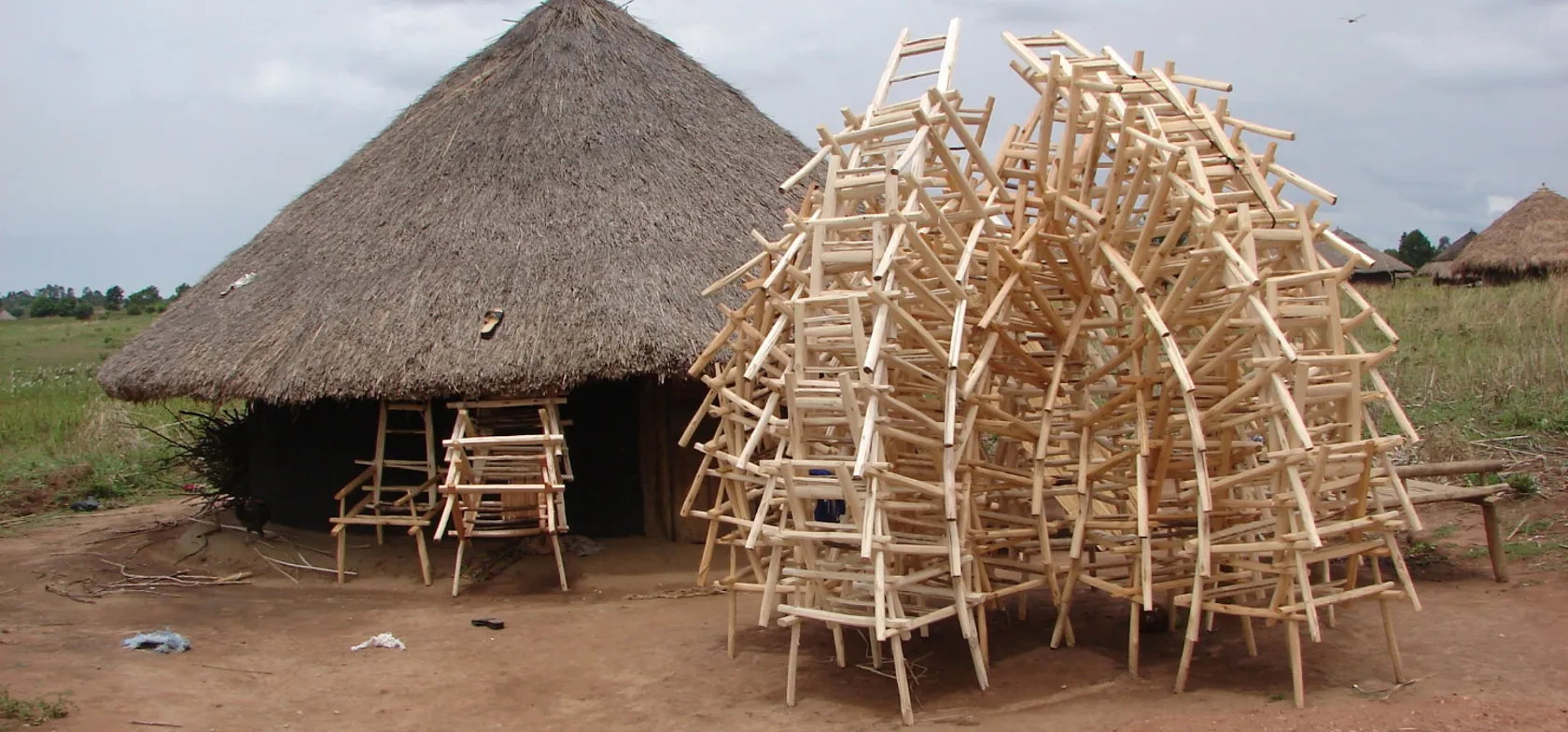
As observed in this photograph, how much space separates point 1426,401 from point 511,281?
28.1ft

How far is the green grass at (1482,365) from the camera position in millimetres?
10938

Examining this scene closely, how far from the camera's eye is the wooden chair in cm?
945

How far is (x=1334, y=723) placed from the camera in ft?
16.2

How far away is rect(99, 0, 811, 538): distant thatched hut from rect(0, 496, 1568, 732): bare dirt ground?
1.28 meters

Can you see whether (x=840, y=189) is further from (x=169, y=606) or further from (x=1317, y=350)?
(x=169, y=606)

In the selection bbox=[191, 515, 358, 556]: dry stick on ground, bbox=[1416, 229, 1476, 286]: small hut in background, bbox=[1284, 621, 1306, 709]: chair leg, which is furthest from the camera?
bbox=[1416, 229, 1476, 286]: small hut in background

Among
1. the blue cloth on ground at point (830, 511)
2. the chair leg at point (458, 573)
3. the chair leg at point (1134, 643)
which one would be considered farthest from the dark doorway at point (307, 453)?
the chair leg at point (1134, 643)

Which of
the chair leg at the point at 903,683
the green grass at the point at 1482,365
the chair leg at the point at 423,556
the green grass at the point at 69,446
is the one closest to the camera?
the chair leg at the point at 903,683

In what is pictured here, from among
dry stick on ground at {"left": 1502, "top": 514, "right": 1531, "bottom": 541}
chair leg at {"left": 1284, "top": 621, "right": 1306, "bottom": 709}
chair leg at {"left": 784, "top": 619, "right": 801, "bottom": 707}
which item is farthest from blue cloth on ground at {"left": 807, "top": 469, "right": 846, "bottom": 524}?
dry stick on ground at {"left": 1502, "top": 514, "right": 1531, "bottom": 541}

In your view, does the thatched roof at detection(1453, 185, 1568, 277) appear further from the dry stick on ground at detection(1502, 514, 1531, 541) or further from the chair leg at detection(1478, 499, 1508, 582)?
the chair leg at detection(1478, 499, 1508, 582)

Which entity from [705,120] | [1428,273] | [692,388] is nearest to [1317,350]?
[692,388]

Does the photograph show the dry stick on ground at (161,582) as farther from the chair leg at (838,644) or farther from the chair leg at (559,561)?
the chair leg at (838,644)

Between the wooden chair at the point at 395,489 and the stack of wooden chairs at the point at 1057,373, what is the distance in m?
3.44

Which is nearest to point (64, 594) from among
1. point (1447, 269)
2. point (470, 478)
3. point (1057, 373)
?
point (470, 478)
